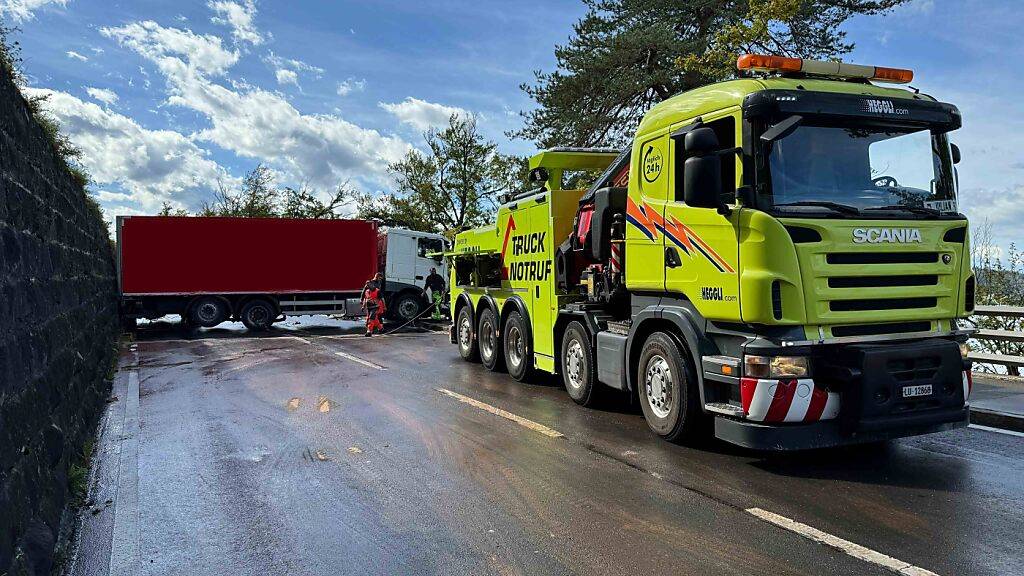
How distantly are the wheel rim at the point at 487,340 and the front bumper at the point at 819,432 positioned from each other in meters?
6.17

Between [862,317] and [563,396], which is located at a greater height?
[862,317]

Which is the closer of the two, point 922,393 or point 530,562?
point 530,562

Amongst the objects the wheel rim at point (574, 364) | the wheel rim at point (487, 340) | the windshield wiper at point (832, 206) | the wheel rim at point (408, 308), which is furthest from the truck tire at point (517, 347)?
the wheel rim at point (408, 308)

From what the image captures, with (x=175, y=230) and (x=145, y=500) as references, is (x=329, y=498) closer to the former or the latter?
(x=145, y=500)

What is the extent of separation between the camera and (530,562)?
3867 mm

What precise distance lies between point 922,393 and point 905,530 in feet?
5.28

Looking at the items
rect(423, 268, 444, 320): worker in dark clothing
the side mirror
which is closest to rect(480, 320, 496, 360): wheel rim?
the side mirror

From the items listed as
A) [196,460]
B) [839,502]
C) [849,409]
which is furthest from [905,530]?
[196,460]

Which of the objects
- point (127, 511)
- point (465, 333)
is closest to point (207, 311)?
point (465, 333)

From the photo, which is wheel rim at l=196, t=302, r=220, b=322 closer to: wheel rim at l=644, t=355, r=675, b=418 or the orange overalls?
the orange overalls

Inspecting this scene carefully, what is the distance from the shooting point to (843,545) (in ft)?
13.1

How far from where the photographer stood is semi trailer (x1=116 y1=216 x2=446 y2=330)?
19.8m

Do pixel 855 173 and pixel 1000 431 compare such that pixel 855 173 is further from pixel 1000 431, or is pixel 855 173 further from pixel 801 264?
pixel 1000 431

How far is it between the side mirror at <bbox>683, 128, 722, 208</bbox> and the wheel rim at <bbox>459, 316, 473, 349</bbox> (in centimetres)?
724
